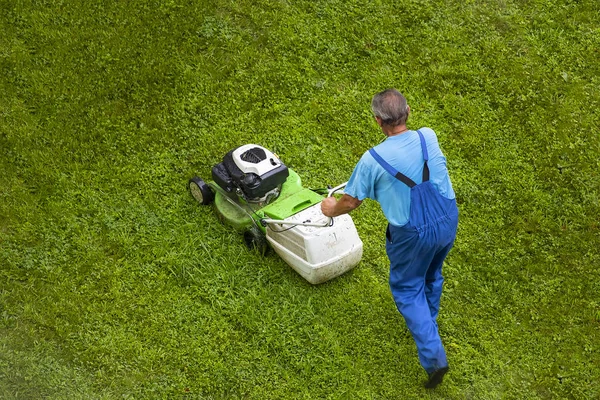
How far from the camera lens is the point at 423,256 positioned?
13.9 feet

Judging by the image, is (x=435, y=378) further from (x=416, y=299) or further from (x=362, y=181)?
(x=362, y=181)

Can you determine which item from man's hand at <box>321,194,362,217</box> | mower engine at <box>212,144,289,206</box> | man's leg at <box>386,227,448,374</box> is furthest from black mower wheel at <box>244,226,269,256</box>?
man's leg at <box>386,227,448,374</box>

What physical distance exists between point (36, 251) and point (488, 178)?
146 inches

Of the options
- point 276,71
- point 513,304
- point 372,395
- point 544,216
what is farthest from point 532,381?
point 276,71

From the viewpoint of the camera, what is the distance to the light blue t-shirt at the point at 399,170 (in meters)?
3.99

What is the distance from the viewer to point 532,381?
4.75 meters

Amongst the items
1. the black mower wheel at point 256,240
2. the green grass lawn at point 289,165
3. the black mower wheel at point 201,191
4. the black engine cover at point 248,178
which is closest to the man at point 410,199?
the green grass lawn at point 289,165

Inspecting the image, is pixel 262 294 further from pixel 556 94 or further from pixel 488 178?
pixel 556 94

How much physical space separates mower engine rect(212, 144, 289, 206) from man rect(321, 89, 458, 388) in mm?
890

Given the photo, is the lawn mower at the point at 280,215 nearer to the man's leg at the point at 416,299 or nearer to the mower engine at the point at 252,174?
the mower engine at the point at 252,174

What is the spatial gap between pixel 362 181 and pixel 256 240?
55.9 inches

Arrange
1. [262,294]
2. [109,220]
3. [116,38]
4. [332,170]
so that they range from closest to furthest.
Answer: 1. [262,294]
2. [109,220]
3. [332,170]
4. [116,38]

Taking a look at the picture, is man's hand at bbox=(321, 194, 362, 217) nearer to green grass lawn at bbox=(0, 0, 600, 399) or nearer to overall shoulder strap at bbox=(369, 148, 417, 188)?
overall shoulder strap at bbox=(369, 148, 417, 188)

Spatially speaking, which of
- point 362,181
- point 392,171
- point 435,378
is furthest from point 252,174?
point 435,378
